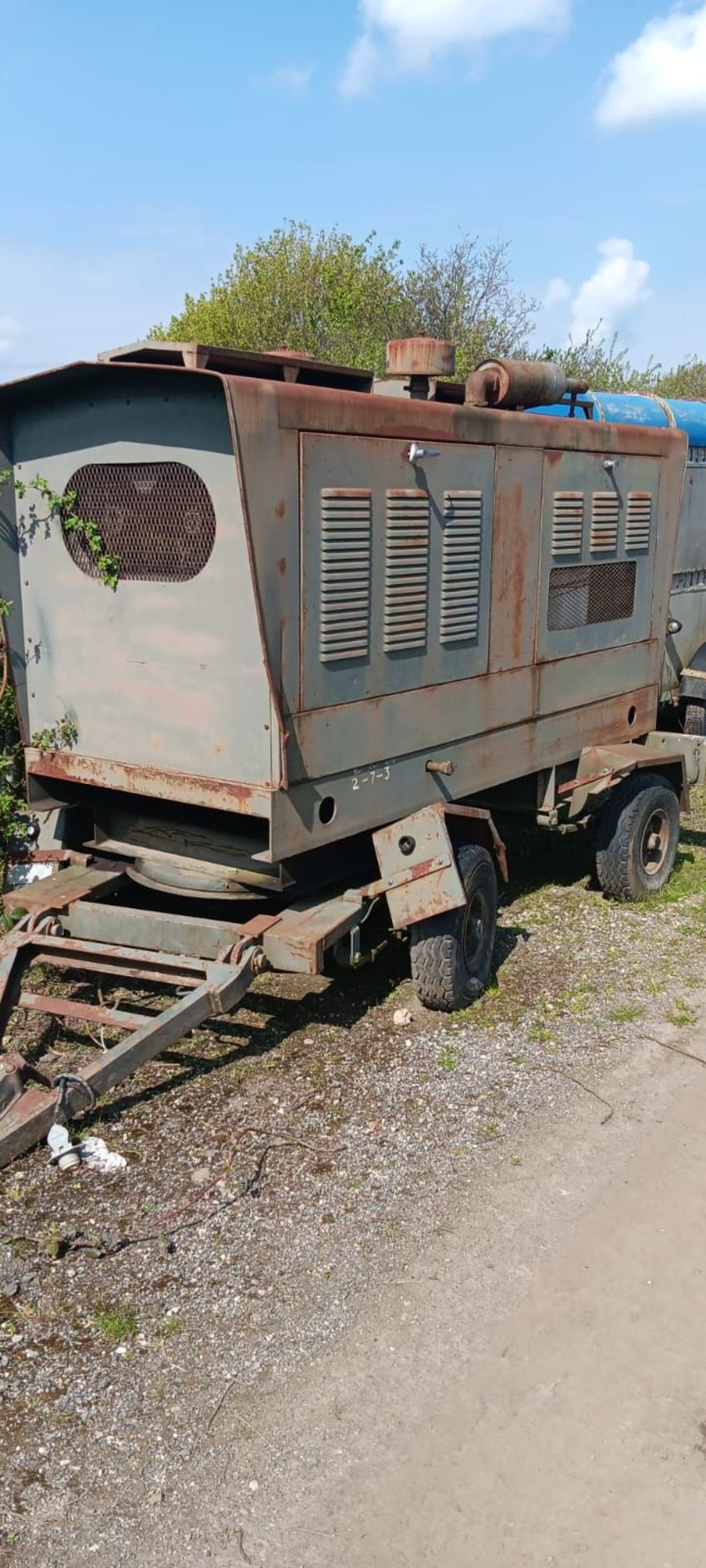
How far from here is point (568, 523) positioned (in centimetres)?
686

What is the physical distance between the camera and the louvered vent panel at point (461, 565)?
579cm

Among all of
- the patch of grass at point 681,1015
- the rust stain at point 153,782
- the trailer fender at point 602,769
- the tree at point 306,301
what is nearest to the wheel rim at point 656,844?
the trailer fender at point 602,769

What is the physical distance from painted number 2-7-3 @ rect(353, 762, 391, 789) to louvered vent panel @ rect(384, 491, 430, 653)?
1.83ft

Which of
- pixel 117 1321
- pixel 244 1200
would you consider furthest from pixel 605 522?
pixel 117 1321

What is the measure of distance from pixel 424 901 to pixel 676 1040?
4.83 ft

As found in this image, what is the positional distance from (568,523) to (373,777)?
2.34m

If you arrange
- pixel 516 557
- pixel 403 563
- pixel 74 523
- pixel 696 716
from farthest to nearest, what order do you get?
pixel 696 716, pixel 516 557, pixel 403 563, pixel 74 523

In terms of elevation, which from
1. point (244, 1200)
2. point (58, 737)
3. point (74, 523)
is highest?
point (74, 523)

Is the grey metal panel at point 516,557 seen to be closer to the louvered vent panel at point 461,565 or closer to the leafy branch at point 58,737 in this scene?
the louvered vent panel at point 461,565

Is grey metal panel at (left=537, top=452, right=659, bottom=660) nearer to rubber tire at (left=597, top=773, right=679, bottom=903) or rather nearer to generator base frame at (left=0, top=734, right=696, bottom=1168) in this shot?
rubber tire at (left=597, top=773, right=679, bottom=903)

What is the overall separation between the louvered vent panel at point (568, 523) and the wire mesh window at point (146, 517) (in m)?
2.60

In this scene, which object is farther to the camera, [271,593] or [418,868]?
[418,868]

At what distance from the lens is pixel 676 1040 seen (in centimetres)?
576

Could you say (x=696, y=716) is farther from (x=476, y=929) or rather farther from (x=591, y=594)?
(x=476, y=929)
